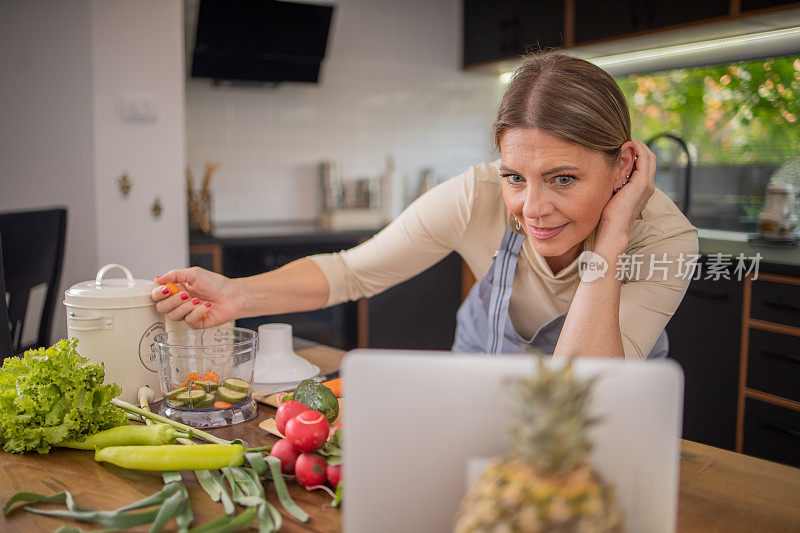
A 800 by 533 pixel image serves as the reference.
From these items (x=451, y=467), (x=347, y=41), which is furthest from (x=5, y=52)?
(x=451, y=467)

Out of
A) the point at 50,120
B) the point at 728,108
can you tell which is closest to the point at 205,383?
the point at 50,120

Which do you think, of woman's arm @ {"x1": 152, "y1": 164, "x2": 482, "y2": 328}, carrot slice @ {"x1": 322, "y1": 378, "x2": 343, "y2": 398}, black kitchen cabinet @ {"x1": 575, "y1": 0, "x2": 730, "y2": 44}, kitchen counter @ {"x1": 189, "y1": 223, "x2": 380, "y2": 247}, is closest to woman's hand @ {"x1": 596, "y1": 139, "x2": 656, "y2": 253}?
woman's arm @ {"x1": 152, "y1": 164, "x2": 482, "y2": 328}

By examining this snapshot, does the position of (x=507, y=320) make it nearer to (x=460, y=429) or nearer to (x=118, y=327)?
(x=118, y=327)

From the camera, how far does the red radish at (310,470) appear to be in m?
0.92

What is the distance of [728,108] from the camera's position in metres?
3.56

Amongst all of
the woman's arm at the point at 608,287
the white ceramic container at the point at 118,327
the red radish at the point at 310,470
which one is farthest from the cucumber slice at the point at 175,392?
the woman's arm at the point at 608,287

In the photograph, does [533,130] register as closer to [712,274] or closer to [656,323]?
[656,323]

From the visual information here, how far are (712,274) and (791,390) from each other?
0.53m

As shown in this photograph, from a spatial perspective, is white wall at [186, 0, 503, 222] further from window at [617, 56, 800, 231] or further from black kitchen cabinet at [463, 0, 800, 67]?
window at [617, 56, 800, 231]

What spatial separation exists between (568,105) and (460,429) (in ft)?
2.79

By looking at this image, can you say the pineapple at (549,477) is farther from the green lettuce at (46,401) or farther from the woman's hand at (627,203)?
the woman's hand at (627,203)

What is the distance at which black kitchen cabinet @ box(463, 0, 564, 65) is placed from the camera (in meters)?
3.80

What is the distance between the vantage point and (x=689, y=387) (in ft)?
9.43

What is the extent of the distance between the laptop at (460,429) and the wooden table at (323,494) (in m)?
0.21
